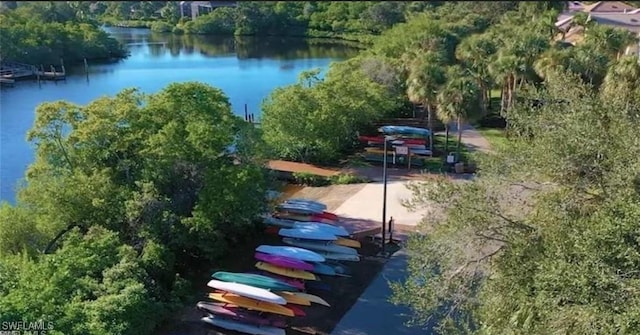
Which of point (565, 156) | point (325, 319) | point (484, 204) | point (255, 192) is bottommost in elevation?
point (325, 319)

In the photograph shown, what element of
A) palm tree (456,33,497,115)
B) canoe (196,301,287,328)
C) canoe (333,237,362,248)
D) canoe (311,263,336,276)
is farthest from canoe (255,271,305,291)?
palm tree (456,33,497,115)

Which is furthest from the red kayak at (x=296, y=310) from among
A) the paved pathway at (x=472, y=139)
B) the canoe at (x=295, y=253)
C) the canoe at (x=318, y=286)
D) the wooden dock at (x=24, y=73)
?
the wooden dock at (x=24, y=73)

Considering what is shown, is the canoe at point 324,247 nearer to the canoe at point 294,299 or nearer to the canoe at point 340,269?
the canoe at point 340,269

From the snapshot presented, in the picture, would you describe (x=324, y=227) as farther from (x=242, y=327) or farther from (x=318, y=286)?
(x=242, y=327)

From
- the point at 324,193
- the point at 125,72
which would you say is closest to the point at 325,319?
the point at 324,193

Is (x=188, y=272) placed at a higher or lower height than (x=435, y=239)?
lower

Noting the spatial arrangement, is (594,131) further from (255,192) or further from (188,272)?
(188,272)

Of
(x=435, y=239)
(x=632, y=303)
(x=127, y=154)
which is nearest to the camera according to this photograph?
(x=632, y=303)
